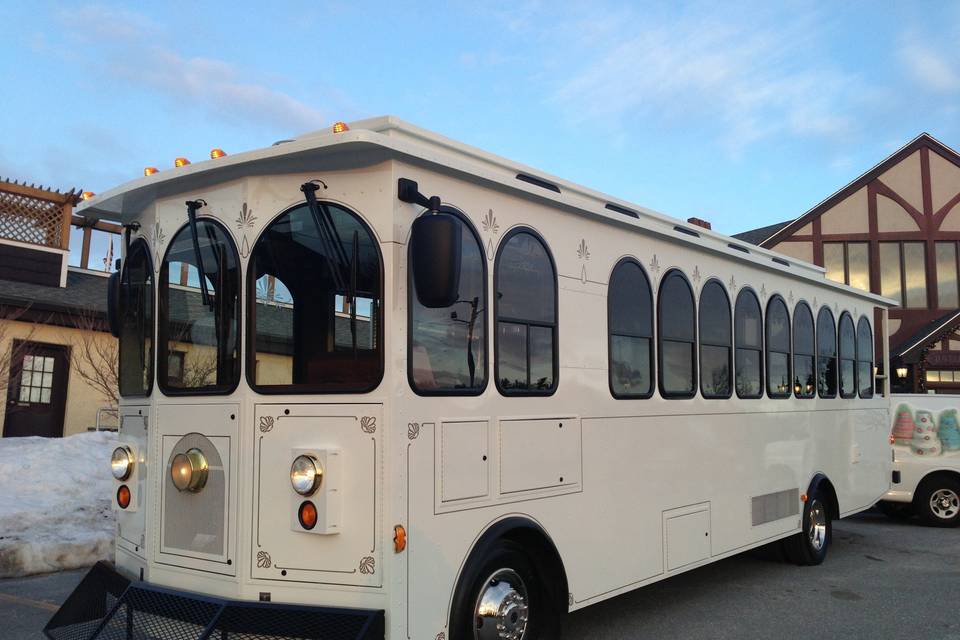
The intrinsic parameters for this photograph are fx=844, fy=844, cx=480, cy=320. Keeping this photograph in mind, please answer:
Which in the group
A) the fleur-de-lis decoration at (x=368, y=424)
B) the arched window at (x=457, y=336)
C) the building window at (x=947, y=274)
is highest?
the building window at (x=947, y=274)

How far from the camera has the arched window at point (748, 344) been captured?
7043 mm

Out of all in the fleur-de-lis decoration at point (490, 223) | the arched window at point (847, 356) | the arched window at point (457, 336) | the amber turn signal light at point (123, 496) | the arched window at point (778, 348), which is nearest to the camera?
the arched window at point (457, 336)

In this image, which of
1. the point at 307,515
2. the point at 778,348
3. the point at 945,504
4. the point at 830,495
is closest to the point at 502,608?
the point at 307,515

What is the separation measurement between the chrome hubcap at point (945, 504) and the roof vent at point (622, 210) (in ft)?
25.9

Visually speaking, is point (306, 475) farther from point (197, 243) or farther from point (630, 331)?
point (630, 331)

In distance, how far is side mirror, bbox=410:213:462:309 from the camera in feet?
12.4

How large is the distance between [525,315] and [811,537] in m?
4.97

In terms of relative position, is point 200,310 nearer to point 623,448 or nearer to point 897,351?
point 623,448

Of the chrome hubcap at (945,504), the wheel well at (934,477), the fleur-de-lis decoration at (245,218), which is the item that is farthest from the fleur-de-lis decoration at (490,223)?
the chrome hubcap at (945,504)

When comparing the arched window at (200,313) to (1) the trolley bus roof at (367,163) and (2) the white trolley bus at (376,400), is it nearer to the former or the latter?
(2) the white trolley bus at (376,400)

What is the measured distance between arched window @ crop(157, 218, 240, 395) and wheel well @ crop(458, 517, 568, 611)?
152cm

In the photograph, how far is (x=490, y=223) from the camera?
14.9ft

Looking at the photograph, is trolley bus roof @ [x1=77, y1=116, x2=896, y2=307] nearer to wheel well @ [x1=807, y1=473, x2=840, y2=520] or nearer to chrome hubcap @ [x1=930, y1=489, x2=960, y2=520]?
wheel well @ [x1=807, y1=473, x2=840, y2=520]

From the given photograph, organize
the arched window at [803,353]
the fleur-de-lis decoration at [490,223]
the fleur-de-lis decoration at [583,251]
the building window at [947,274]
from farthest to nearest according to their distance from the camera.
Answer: the building window at [947,274] < the arched window at [803,353] < the fleur-de-lis decoration at [583,251] < the fleur-de-lis decoration at [490,223]
